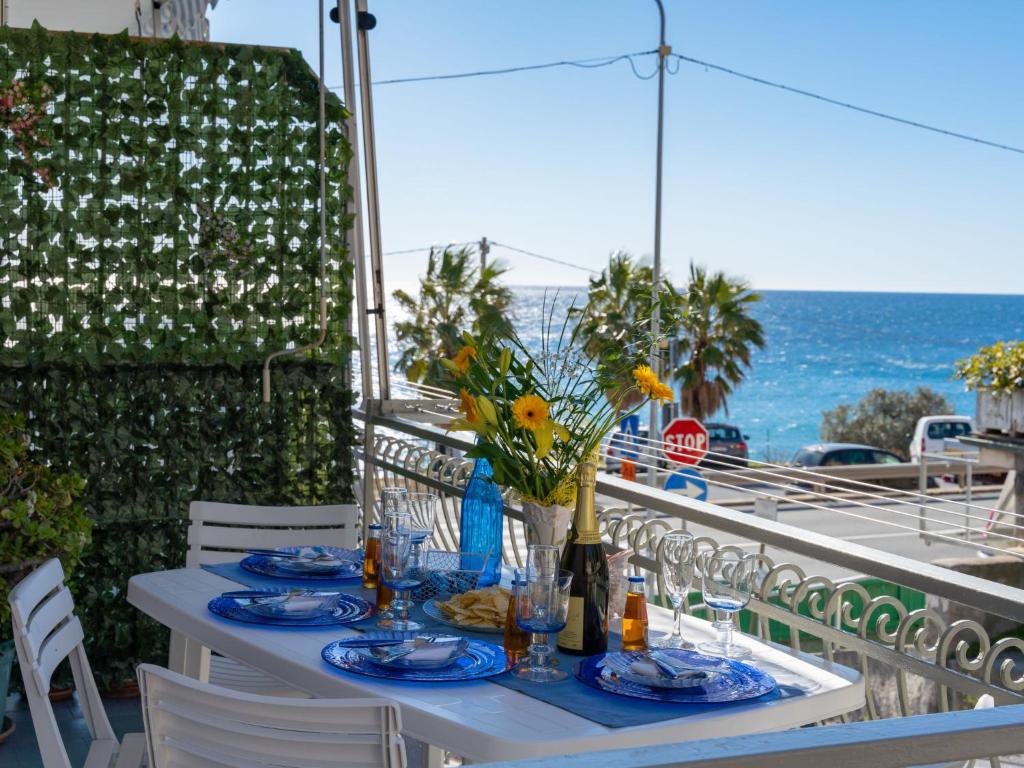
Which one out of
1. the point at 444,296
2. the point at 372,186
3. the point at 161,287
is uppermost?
the point at 372,186

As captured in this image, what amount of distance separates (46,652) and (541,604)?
0.89 metres

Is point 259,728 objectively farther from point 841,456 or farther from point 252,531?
point 841,456

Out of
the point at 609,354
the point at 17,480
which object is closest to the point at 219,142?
the point at 17,480

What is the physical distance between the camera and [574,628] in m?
1.97

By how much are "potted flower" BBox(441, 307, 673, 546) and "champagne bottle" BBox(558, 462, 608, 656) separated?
19 cm

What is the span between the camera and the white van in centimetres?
2666

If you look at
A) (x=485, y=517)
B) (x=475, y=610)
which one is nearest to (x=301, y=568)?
(x=485, y=517)

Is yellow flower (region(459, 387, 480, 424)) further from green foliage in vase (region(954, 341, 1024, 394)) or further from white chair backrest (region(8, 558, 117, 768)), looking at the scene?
green foliage in vase (region(954, 341, 1024, 394))

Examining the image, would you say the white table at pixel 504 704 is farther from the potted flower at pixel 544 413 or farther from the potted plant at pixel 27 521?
the potted plant at pixel 27 521

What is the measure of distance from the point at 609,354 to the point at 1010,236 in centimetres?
6555

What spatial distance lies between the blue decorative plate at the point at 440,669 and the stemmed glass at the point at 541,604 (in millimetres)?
52

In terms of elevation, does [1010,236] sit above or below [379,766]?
above

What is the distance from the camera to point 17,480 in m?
3.27

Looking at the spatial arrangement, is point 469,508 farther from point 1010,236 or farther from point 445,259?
point 1010,236
